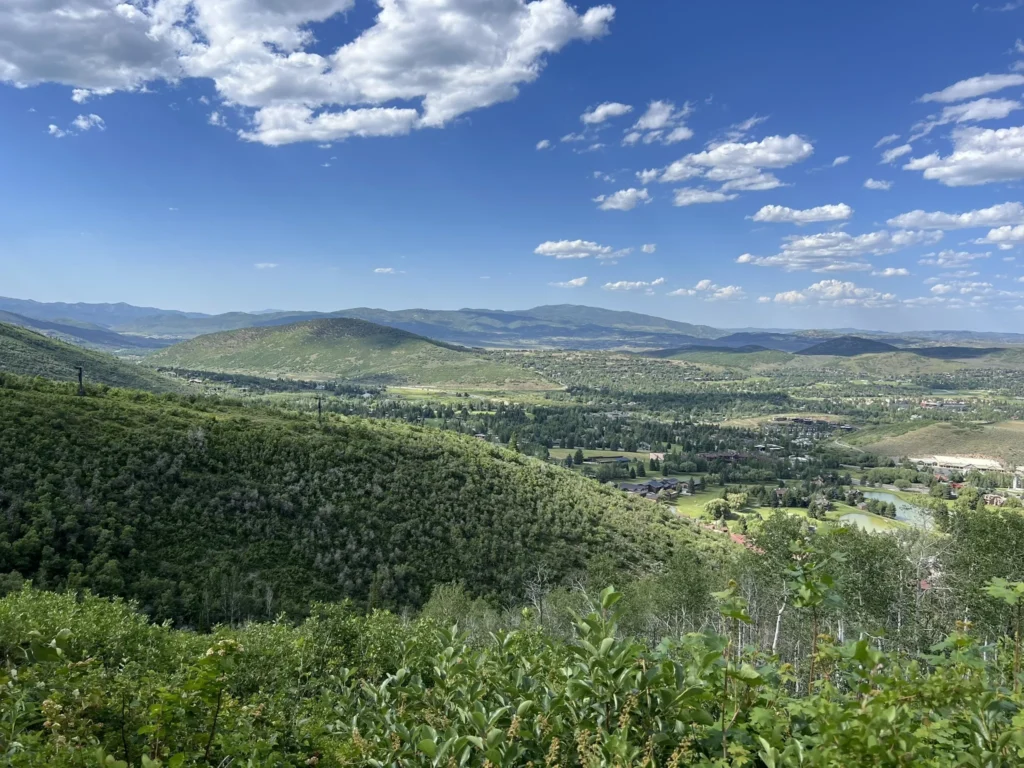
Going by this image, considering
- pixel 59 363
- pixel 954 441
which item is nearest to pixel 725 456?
pixel 954 441

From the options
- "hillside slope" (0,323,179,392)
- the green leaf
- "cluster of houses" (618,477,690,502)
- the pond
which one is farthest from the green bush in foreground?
"hillside slope" (0,323,179,392)

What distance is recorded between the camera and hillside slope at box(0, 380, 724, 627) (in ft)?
100

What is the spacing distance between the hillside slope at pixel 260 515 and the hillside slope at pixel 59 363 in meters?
74.6

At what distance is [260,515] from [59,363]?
115m

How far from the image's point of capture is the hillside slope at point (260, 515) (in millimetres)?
30625

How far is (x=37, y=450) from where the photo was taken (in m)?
35.4

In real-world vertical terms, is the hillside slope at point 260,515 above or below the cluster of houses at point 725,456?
above

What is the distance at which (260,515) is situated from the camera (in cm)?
3947

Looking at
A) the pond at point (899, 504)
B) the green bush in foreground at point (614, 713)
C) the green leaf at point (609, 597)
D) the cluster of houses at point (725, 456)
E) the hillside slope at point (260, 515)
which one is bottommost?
the cluster of houses at point (725, 456)

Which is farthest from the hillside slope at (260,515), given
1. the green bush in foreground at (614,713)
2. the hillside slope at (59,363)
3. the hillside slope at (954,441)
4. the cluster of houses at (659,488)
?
the hillside slope at (954,441)

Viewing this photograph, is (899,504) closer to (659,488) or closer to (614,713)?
(659,488)

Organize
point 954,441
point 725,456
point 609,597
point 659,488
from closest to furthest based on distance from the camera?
point 609,597
point 659,488
point 725,456
point 954,441

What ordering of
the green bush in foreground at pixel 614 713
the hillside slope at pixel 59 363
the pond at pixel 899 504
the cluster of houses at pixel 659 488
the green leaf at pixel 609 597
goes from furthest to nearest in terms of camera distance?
the hillside slope at pixel 59 363
the cluster of houses at pixel 659 488
the pond at pixel 899 504
the green leaf at pixel 609 597
the green bush in foreground at pixel 614 713

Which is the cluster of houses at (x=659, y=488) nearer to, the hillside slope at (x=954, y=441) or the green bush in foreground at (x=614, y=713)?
the hillside slope at (x=954, y=441)
